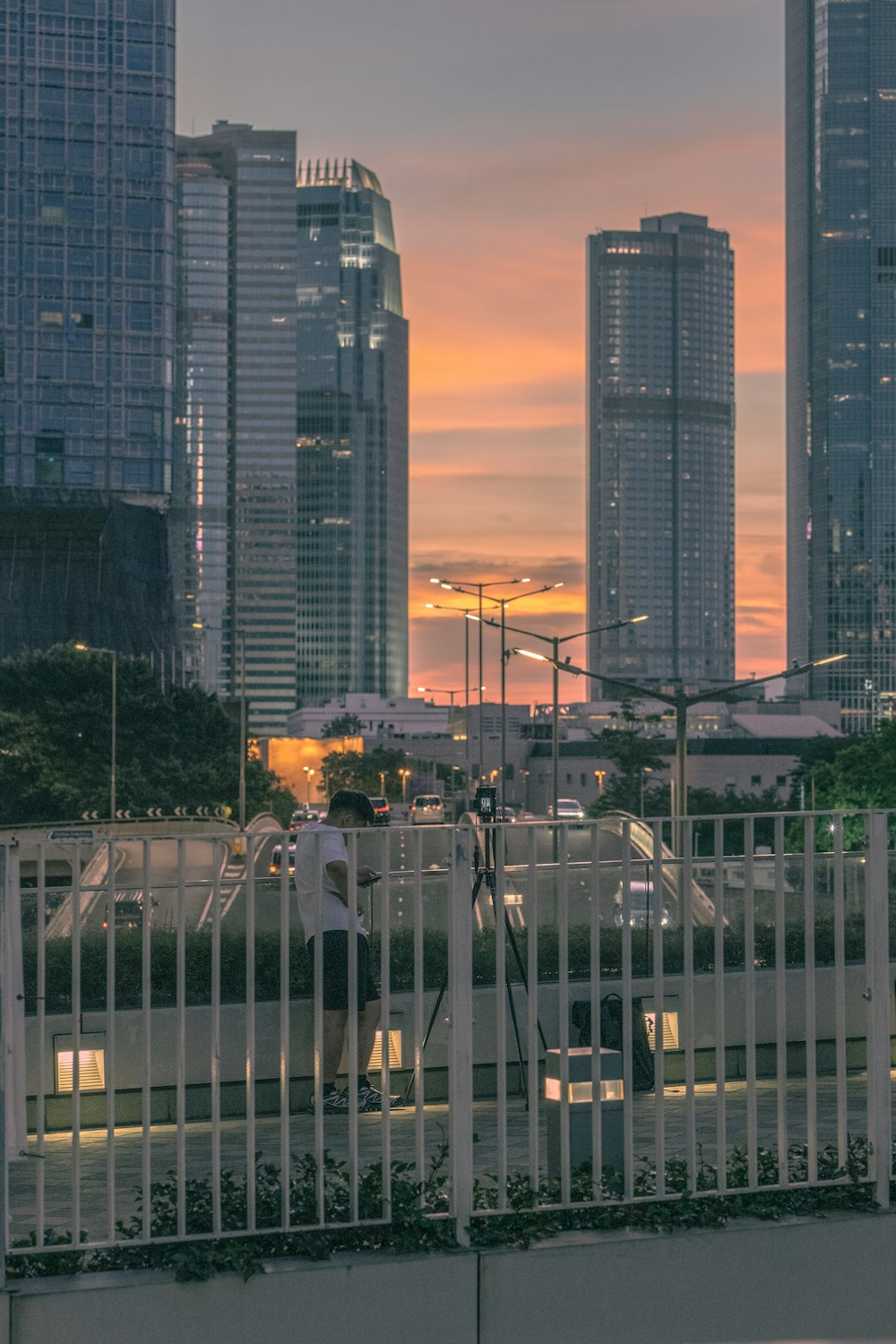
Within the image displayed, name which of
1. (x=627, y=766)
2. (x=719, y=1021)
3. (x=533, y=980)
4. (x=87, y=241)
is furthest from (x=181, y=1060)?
(x=87, y=241)

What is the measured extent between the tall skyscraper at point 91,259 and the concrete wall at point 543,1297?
377ft

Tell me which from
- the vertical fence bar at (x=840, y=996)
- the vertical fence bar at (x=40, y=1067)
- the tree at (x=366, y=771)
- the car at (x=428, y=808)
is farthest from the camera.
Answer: the tree at (x=366, y=771)

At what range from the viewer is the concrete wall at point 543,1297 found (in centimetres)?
607

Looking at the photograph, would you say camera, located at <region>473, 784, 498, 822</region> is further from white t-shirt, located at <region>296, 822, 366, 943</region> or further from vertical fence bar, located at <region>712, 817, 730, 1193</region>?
vertical fence bar, located at <region>712, 817, 730, 1193</region>

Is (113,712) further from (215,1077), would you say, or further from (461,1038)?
(215,1077)

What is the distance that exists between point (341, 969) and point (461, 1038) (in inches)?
46.7

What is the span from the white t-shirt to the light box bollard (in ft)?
3.76

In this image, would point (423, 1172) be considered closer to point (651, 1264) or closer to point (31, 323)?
point (651, 1264)

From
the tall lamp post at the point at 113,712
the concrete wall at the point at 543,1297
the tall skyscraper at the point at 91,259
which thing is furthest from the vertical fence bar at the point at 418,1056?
the tall skyscraper at the point at 91,259

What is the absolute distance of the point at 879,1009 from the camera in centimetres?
716

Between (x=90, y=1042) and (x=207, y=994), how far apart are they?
1716 millimetres

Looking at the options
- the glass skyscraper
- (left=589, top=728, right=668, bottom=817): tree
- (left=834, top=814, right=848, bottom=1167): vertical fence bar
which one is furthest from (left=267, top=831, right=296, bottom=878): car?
the glass skyscraper

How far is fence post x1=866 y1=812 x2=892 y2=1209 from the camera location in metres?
7.09

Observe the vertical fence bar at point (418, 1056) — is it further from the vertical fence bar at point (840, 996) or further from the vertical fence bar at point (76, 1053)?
the vertical fence bar at point (840, 996)
